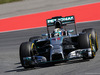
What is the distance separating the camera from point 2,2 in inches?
1345

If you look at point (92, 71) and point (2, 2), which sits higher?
point (2, 2)

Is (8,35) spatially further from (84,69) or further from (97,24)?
(84,69)

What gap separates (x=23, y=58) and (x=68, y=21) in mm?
3028

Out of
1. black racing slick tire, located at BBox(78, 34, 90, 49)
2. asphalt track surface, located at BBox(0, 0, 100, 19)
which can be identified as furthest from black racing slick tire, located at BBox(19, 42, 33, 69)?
asphalt track surface, located at BBox(0, 0, 100, 19)

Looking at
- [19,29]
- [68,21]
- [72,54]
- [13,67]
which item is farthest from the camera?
[19,29]

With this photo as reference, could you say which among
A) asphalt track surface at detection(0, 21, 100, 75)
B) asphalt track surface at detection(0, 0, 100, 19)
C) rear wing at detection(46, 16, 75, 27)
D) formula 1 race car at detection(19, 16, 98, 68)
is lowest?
asphalt track surface at detection(0, 21, 100, 75)

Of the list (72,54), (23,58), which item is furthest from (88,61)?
(23,58)

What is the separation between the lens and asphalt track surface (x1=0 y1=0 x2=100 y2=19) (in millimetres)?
27816

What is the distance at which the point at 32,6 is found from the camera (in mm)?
30297

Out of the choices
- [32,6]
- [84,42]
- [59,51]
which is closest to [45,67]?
[59,51]

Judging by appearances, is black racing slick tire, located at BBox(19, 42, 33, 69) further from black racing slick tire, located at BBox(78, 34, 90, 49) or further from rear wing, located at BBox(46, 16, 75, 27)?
rear wing, located at BBox(46, 16, 75, 27)

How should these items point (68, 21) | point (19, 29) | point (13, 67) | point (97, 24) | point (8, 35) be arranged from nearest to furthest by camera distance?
1. point (13, 67)
2. point (68, 21)
3. point (97, 24)
4. point (8, 35)
5. point (19, 29)

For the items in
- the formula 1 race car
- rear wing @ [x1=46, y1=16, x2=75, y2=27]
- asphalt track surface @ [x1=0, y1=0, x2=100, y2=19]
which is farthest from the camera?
asphalt track surface @ [x1=0, y1=0, x2=100, y2=19]

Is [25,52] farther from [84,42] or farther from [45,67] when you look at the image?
[84,42]
